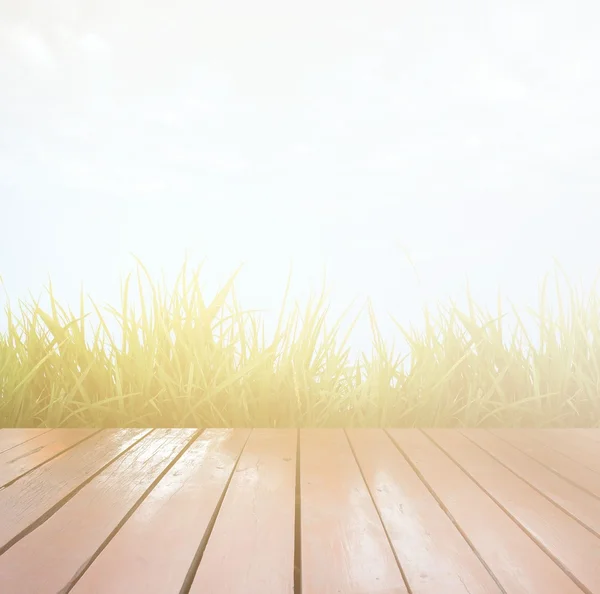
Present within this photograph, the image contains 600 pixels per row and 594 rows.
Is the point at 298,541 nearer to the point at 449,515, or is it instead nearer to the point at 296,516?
the point at 296,516

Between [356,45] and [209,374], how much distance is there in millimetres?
2023

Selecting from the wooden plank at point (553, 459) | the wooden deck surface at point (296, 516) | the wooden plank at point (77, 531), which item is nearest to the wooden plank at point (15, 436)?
the wooden deck surface at point (296, 516)

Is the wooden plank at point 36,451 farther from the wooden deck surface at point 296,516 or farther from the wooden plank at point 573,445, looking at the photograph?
the wooden plank at point 573,445

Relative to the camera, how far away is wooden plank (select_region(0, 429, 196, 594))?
99cm

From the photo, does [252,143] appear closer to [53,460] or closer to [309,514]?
[53,460]

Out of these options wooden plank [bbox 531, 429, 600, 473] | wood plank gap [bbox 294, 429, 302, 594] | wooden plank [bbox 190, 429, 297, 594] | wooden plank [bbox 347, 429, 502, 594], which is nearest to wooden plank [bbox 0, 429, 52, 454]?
wooden plank [bbox 190, 429, 297, 594]

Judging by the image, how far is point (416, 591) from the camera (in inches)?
37.3

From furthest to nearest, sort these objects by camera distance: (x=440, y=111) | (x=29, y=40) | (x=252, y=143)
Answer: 1. (x=29, y=40)
2. (x=440, y=111)
3. (x=252, y=143)

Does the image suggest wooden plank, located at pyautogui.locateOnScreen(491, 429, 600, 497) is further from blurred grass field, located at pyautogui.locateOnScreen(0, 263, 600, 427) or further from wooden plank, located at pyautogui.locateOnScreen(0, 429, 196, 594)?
wooden plank, located at pyautogui.locateOnScreen(0, 429, 196, 594)

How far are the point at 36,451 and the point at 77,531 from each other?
0.82m

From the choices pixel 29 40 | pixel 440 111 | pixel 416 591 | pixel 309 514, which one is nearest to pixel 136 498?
pixel 309 514

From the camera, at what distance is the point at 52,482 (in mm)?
1560

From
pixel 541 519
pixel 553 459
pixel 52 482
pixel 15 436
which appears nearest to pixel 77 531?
pixel 52 482

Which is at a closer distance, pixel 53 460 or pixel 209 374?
pixel 53 460
